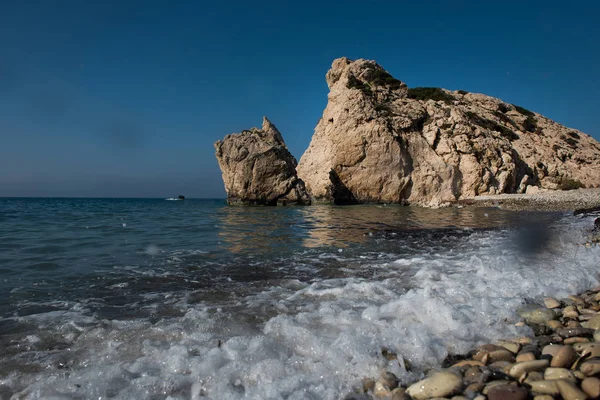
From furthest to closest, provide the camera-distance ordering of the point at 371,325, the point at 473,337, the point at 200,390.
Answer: the point at 371,325 → the point at 473,337 → the point at 200,390

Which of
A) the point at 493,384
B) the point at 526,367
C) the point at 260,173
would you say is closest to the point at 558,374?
the point at 526,367

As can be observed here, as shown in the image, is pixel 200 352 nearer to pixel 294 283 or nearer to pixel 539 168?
pixel 294 283

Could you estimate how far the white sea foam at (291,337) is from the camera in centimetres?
251

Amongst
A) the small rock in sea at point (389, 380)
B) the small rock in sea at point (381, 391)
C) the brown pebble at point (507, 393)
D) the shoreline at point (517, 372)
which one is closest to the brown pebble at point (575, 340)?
the shoreline at point (517, 372)

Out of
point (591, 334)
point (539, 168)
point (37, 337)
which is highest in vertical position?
point (539, 168)

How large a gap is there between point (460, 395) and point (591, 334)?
168 centimetres

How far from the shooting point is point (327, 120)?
43750 mm

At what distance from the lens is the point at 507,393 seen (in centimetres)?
210

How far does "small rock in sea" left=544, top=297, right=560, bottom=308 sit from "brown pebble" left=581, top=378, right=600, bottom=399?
6.89 ft

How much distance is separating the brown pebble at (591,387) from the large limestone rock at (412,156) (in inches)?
1405

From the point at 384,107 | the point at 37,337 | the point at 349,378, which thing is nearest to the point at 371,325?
the point at 349,378

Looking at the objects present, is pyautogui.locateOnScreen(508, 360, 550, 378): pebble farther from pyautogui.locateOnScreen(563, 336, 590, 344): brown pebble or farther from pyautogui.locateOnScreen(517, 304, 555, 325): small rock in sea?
pyautogui.locateOnScreen(517, 304, 555, 325): small rock in sea

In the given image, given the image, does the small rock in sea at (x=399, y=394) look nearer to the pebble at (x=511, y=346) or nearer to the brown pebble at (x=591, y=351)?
the pebble at (x=511, y=346)

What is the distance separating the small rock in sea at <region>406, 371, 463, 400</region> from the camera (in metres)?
2.25
